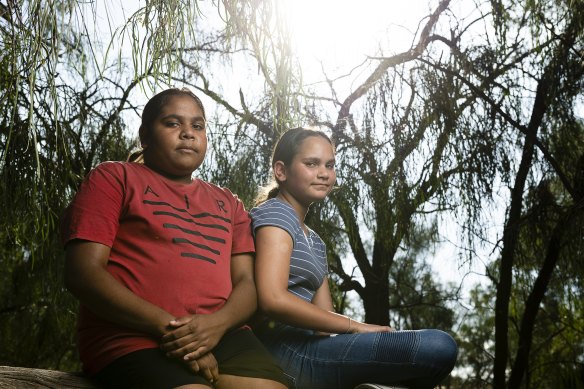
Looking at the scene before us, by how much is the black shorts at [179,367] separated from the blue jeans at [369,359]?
0.38ft

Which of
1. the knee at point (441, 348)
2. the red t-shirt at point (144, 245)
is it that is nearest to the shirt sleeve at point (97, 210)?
the red t-shirt at point (144, 245)

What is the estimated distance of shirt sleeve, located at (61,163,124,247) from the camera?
1.47 m

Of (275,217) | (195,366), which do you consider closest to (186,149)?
(275,217)

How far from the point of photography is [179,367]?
141 cm

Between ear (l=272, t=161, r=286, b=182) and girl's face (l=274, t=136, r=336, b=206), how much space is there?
0.06ft

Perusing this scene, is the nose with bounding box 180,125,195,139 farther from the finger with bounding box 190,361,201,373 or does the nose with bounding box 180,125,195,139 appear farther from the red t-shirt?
the finger with bounding box 190,361,201,373

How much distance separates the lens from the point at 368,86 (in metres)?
3.97

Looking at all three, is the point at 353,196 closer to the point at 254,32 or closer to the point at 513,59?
the point at 513,59

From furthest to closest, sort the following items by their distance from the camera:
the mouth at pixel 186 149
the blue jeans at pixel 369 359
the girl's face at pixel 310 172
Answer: the girl's face at pixel 310 172 → the mouth at pixel 186 149 → the blue jeans at pixel 369 359

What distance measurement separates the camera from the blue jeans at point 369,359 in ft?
5.16

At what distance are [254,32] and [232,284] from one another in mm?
595

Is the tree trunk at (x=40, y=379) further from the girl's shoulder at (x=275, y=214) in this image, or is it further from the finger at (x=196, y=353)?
the girl's shoulder at (x=275, y=214)

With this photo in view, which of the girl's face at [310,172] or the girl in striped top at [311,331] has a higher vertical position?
the girl's face at [310,172]

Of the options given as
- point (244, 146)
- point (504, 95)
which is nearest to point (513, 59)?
point (504, 95)
